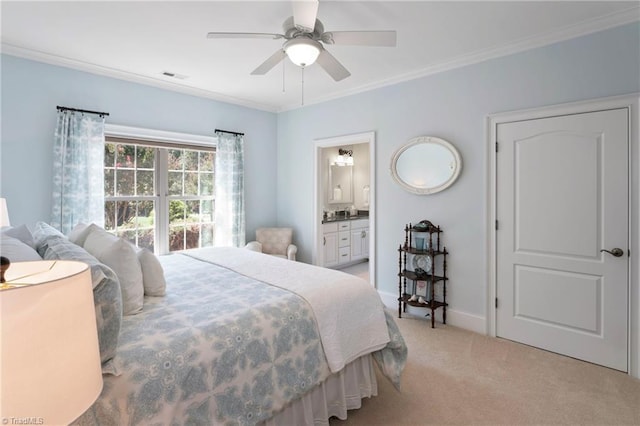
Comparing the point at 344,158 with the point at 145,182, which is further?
the point at 344,158

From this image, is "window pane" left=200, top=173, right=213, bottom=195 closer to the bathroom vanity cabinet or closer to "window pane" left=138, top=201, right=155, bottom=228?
"window pane" left=138, top=201, right=155, bottom=228

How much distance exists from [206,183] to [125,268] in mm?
2949

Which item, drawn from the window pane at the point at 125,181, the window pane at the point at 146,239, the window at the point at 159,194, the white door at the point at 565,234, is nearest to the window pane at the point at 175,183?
the window at the point at 159,194

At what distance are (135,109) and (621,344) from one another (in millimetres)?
5048

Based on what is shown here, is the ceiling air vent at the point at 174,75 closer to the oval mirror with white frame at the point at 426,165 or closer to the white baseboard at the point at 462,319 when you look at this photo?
the oval mirror with white frame at the point at 426,165

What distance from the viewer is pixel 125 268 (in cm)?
176

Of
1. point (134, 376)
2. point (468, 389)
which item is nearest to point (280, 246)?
point (468, 389)

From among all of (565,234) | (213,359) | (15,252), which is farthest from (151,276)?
(565,234)

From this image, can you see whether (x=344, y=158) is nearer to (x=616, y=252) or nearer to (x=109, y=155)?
(x=109, y=155)

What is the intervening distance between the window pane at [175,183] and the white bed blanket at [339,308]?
224 centimetres

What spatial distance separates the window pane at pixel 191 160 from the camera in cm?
435

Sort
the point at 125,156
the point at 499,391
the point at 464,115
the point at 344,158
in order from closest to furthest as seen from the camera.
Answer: the point at 499,391
the point at 464,115
the point at 125,156
the point at 344,158

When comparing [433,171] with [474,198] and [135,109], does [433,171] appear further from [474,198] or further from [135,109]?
[135,109]

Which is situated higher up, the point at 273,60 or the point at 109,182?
the point at 273,60
